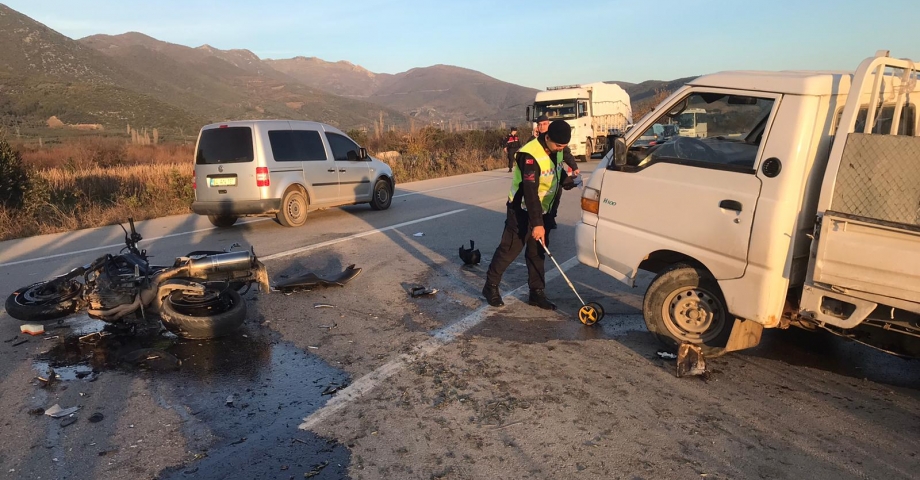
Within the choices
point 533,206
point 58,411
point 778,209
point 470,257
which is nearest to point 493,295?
point 533,206

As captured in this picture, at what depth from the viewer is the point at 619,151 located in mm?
5059

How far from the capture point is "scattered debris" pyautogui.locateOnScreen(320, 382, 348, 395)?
4.14 meters

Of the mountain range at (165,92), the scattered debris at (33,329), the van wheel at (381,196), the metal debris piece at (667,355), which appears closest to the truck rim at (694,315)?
the metal debris piece at (667,355)

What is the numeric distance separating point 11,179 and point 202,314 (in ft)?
35.5

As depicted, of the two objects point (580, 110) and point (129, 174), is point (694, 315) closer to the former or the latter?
point (129, 174)

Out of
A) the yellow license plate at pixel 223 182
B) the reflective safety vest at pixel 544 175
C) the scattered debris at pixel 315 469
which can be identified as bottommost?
the scattered debris at pixel 315 469

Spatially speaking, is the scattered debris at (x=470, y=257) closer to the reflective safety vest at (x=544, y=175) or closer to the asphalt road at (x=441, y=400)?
the asphalt road at (x=441, y=400)

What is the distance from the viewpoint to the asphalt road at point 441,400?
10.8 ft

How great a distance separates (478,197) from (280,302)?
9.00 m

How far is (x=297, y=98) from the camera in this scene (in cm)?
11875

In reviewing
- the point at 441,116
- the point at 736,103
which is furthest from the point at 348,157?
the point at 441,116

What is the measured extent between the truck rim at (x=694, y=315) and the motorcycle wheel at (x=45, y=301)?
5.05 m

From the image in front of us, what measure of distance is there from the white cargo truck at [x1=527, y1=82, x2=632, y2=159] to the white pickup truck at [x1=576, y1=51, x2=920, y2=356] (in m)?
20.5

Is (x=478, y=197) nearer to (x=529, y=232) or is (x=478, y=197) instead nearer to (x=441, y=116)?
(x=529, y=232)
